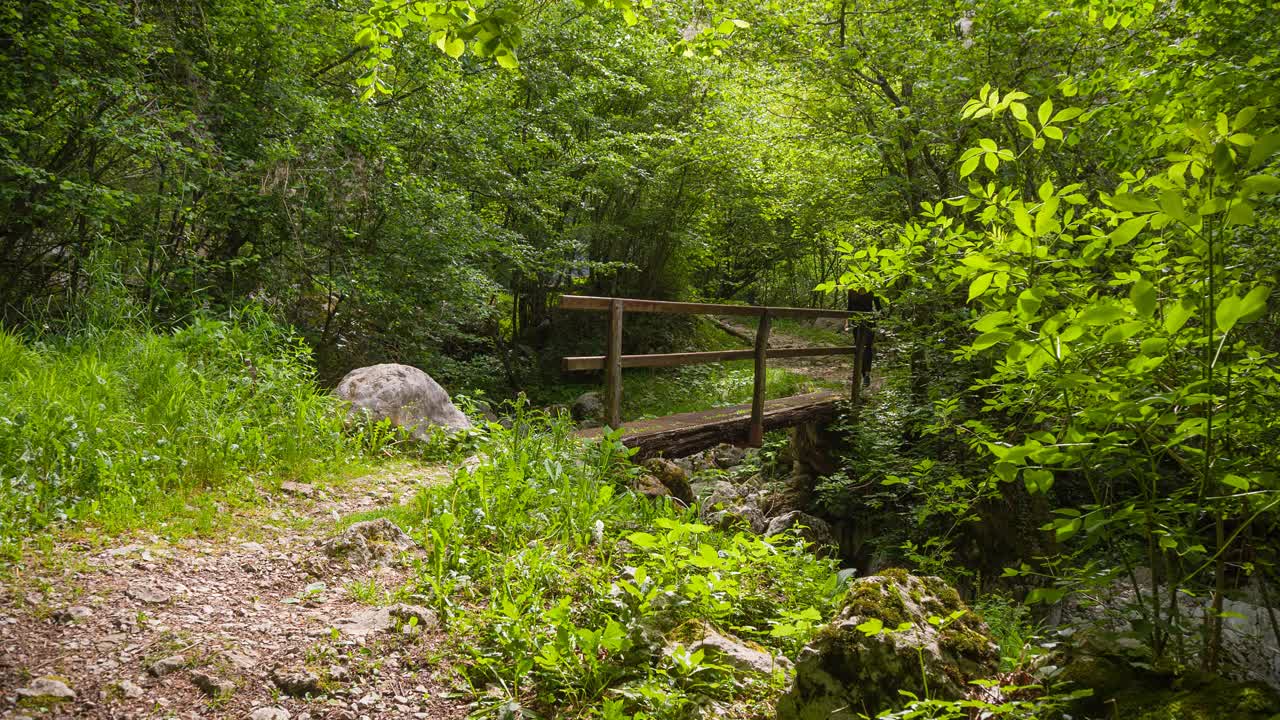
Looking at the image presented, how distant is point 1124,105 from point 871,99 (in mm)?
4412

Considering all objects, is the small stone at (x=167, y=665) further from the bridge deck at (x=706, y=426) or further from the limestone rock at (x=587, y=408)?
the limestone rock at (x=587, y=408)

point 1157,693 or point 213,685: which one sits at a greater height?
point 1157,693

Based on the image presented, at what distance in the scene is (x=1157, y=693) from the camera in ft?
5.80

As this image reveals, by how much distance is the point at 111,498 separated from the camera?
3.34 m

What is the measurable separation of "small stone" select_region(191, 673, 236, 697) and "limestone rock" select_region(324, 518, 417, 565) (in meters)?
0.99

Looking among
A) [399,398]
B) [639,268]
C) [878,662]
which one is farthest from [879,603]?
[639,268]

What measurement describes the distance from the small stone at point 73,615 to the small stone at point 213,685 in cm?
57

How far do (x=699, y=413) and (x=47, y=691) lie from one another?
586 cm

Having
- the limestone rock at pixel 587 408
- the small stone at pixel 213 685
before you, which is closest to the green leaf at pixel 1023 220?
the small stone at pixel 213 685

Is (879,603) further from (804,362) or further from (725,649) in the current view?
(804,362)

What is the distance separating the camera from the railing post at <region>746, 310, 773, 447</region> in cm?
725

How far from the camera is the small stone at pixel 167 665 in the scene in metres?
2.34

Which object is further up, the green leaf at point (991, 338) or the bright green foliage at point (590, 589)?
the green leaf at point (991, 338)

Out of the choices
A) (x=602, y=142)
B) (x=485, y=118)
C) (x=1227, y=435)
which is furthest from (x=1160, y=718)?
(x=602, y=142)
